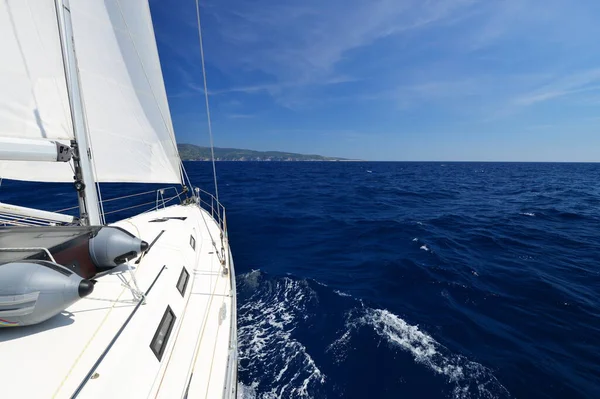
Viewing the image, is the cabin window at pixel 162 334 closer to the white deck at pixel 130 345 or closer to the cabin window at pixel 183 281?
the white deck at pixel 130 345

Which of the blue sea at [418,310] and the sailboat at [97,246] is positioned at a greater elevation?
the sailboat at [97,246]

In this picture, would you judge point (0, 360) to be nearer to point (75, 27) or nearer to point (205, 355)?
point (205, 355)

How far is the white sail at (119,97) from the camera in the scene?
4828 mm

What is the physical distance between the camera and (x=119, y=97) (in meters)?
5.39

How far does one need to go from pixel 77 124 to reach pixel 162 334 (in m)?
3.52

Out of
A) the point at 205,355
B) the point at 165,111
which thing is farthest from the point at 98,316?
the point at 165,111

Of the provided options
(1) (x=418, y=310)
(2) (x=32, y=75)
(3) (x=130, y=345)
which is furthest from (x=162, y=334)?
(1) (x=418, y=310)

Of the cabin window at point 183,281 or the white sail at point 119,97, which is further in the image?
the white sail at point 119,97

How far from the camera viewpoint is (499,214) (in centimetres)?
1377

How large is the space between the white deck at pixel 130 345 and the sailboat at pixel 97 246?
0.04ft

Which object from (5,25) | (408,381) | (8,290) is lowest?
(408,381)

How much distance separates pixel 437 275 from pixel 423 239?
3.06 m

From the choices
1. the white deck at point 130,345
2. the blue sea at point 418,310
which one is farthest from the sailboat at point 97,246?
the blue sea at point 418,310

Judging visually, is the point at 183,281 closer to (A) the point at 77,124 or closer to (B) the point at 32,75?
(A) the point at 77,124
